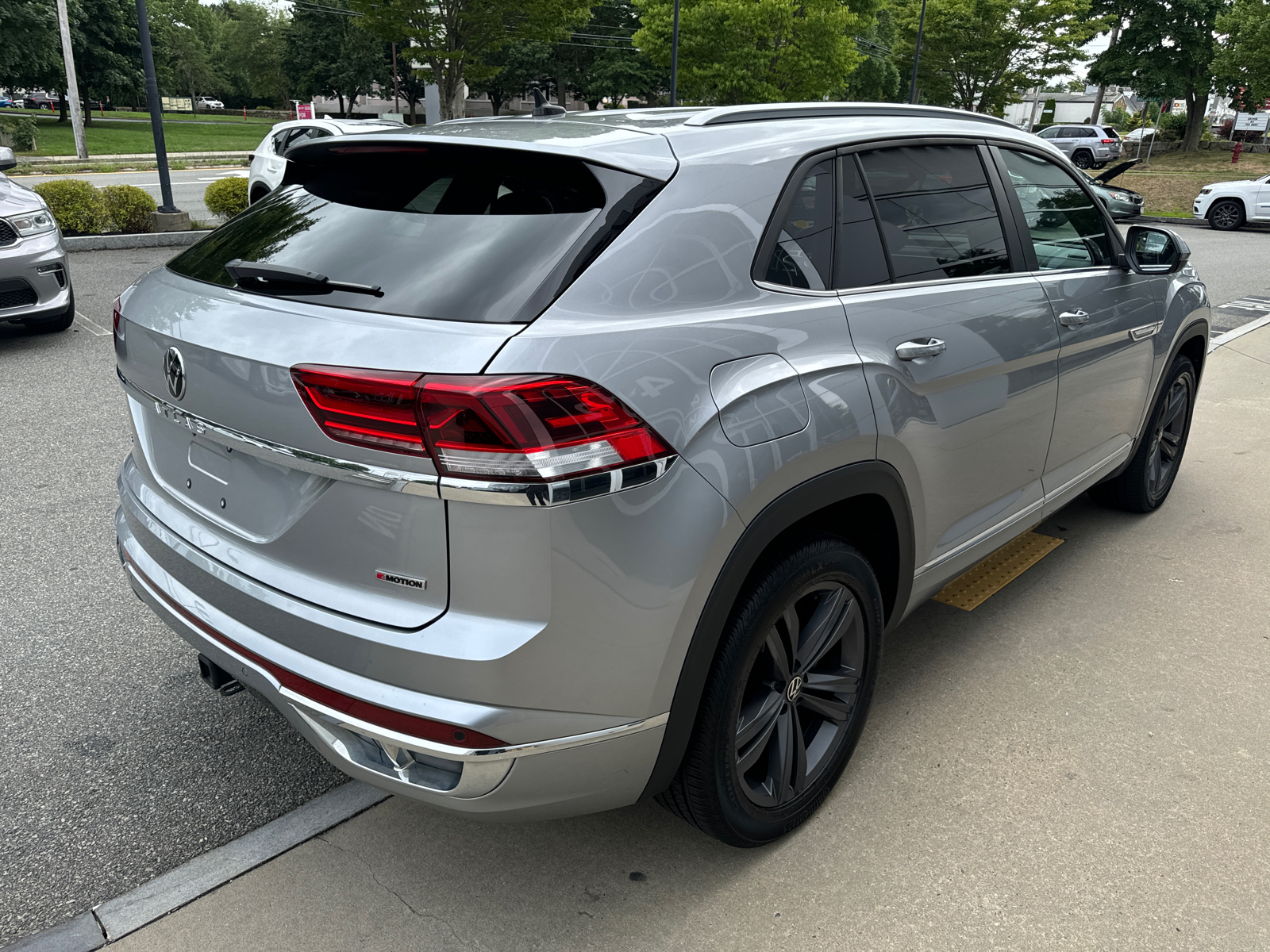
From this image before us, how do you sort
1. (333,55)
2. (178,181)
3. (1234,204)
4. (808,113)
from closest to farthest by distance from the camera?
(808,113), (1234,204), (178,181), (333,55)

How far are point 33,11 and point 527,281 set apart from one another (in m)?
50.5

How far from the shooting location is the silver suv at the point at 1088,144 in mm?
38781

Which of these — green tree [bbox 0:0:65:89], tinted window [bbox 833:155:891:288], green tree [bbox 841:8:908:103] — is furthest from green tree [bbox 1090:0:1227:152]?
tinted window [bbox 833:155:891:288]

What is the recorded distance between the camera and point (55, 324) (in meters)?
7.80

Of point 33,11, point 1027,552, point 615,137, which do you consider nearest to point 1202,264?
point 1027,552

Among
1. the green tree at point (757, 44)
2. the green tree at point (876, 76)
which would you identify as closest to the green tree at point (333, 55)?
the green tree at point (876, 76)

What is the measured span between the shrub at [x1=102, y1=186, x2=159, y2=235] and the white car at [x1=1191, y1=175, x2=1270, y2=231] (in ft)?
69.7

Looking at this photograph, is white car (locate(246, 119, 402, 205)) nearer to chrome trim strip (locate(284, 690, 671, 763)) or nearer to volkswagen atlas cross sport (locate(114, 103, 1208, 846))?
volkswagen atlas cross sport (locate(114, 103, 1208, 846))

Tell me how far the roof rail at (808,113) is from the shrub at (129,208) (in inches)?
462

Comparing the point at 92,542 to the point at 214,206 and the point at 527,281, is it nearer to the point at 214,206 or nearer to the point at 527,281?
the point at 527,281

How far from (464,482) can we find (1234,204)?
24.6m

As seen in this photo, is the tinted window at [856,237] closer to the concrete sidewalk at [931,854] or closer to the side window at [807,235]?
the side window at [807,235]

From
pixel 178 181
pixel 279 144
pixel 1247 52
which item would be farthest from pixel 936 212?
pixel 1247 52

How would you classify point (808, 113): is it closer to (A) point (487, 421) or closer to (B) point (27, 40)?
(A) point (487, 421)
